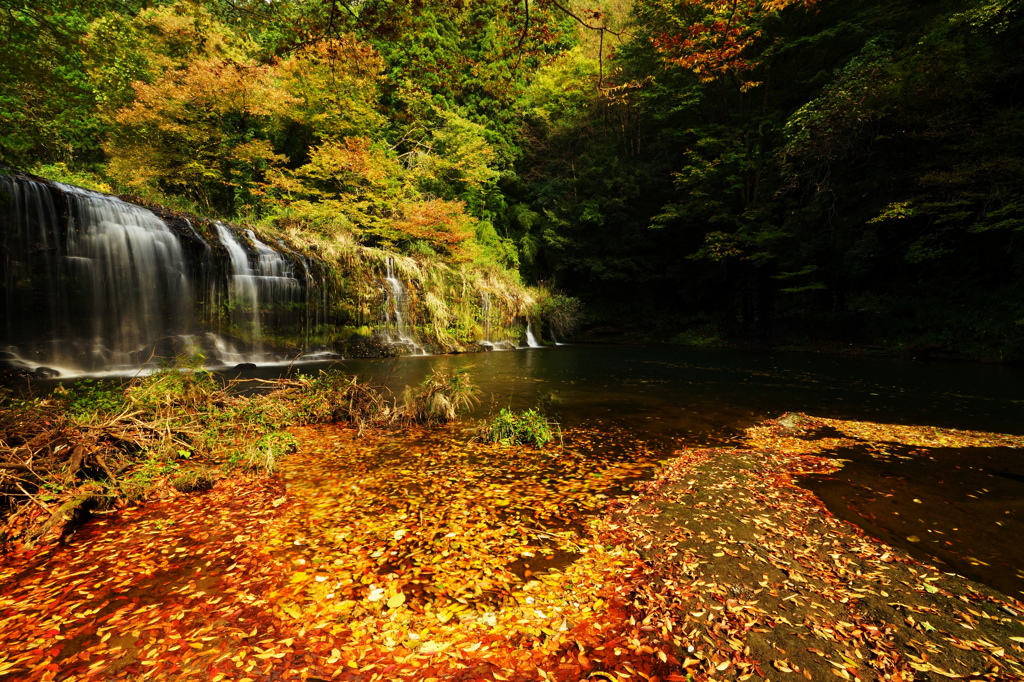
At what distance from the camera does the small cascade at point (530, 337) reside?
2132 centimetres

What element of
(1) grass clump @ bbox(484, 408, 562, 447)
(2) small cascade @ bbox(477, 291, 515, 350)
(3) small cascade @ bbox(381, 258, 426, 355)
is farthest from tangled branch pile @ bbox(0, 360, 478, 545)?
(2) small cascade @ bbox(477, 291, 515, 350)

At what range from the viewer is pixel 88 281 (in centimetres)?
1018

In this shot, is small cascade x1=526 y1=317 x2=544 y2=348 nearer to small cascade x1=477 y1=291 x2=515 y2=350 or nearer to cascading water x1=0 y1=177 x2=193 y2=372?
small cascade x1=477 y1=291 x2=515 y2=350

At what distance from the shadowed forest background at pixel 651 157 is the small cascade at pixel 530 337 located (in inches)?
165

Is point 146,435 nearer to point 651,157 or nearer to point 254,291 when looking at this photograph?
point 254,291

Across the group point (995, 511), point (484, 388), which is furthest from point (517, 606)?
point (484, 388)

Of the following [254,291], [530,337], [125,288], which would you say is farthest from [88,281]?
[530,337]

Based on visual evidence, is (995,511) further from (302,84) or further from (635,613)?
(302,84)

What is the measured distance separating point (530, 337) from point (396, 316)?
804 cm

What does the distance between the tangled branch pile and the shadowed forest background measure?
5.03m

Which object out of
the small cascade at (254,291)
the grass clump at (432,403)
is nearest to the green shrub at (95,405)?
the grass clump at (432,403)

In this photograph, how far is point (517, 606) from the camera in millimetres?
2170

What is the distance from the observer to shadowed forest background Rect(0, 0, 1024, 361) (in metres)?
13.3

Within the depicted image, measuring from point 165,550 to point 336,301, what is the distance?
12846 mm
